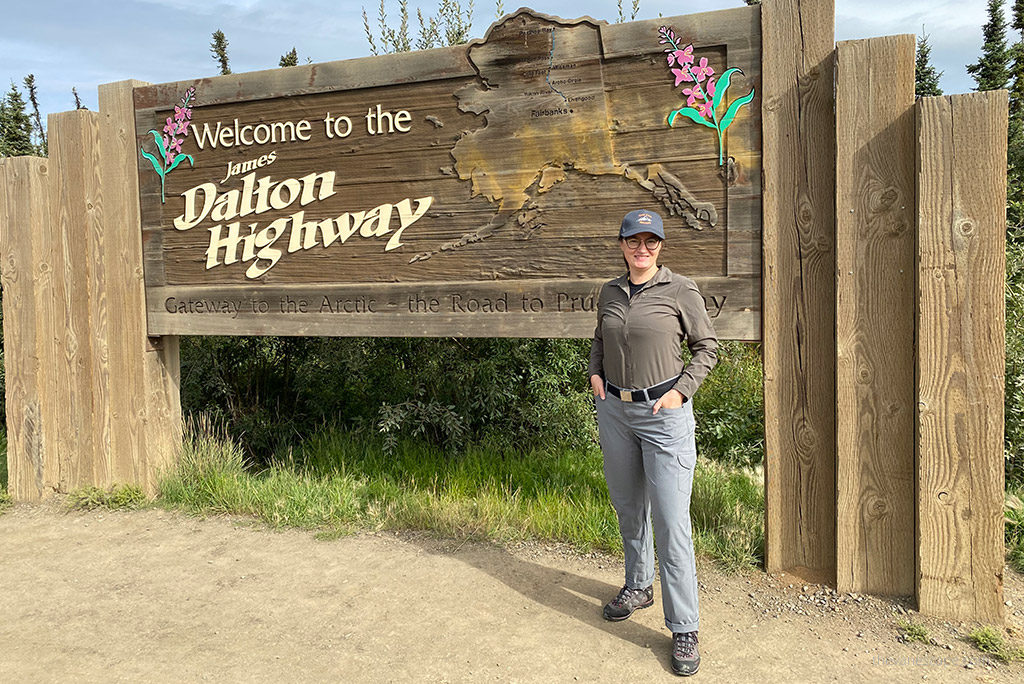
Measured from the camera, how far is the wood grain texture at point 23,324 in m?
5.46

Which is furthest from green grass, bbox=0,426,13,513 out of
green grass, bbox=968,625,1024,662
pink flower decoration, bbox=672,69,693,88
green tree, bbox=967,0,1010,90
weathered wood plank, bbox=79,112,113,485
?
green tree, bbox=967,0,1010,90

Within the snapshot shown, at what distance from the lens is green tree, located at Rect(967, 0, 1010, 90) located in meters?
30.4

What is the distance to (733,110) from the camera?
394 cm

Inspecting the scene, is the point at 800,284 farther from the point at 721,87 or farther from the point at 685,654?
the point at 685,654

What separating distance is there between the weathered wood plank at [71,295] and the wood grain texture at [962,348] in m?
5.09

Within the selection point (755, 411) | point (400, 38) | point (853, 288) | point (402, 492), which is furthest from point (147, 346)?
point (755, 411)

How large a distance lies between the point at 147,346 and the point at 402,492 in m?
2.03

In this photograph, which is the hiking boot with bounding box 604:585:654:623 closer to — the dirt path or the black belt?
the dirt path

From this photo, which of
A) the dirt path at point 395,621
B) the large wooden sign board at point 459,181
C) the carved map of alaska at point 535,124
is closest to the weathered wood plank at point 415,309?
the large wooden sign board at point 459,181

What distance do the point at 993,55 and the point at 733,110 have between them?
33769mm

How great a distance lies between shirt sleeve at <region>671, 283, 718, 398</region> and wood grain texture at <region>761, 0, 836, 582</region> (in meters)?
0.81

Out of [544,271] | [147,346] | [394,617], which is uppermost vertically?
[544,271]

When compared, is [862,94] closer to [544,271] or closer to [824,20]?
[824,20]

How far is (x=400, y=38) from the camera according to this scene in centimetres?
691
